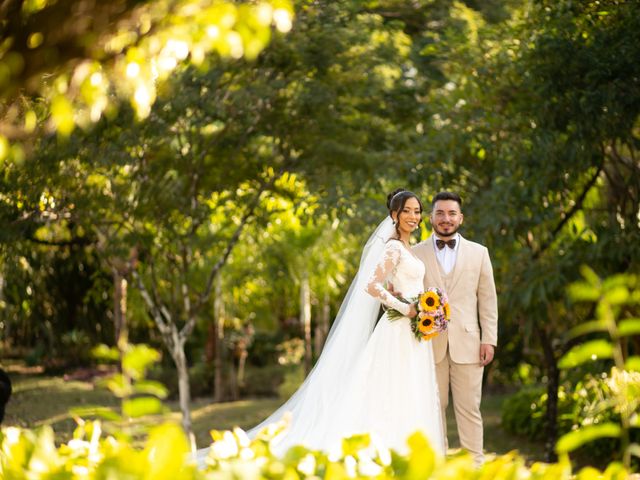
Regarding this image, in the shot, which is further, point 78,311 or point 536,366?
point 78,311

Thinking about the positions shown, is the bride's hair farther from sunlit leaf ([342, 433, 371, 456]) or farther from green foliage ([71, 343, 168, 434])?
green foliage ([71, 343, 168, 434])

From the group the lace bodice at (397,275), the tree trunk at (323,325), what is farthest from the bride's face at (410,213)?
the tree trunk at (323,325)

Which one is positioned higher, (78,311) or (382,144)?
(382,144)

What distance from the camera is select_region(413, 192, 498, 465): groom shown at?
598 centimetres

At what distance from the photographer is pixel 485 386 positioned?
18.6 meters

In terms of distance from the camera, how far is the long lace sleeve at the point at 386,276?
597 centimetres

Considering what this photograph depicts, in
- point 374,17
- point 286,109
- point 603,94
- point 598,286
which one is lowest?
point 598,286

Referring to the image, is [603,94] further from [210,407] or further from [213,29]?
[210,407]

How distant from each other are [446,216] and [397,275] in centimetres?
52

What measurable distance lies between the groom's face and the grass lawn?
5634mm

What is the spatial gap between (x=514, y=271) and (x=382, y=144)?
10.6 ft

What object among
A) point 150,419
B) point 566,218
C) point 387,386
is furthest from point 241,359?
point 387,386

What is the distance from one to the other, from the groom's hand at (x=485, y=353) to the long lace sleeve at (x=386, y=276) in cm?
59

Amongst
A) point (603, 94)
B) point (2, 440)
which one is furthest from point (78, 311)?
point (2, 440)
